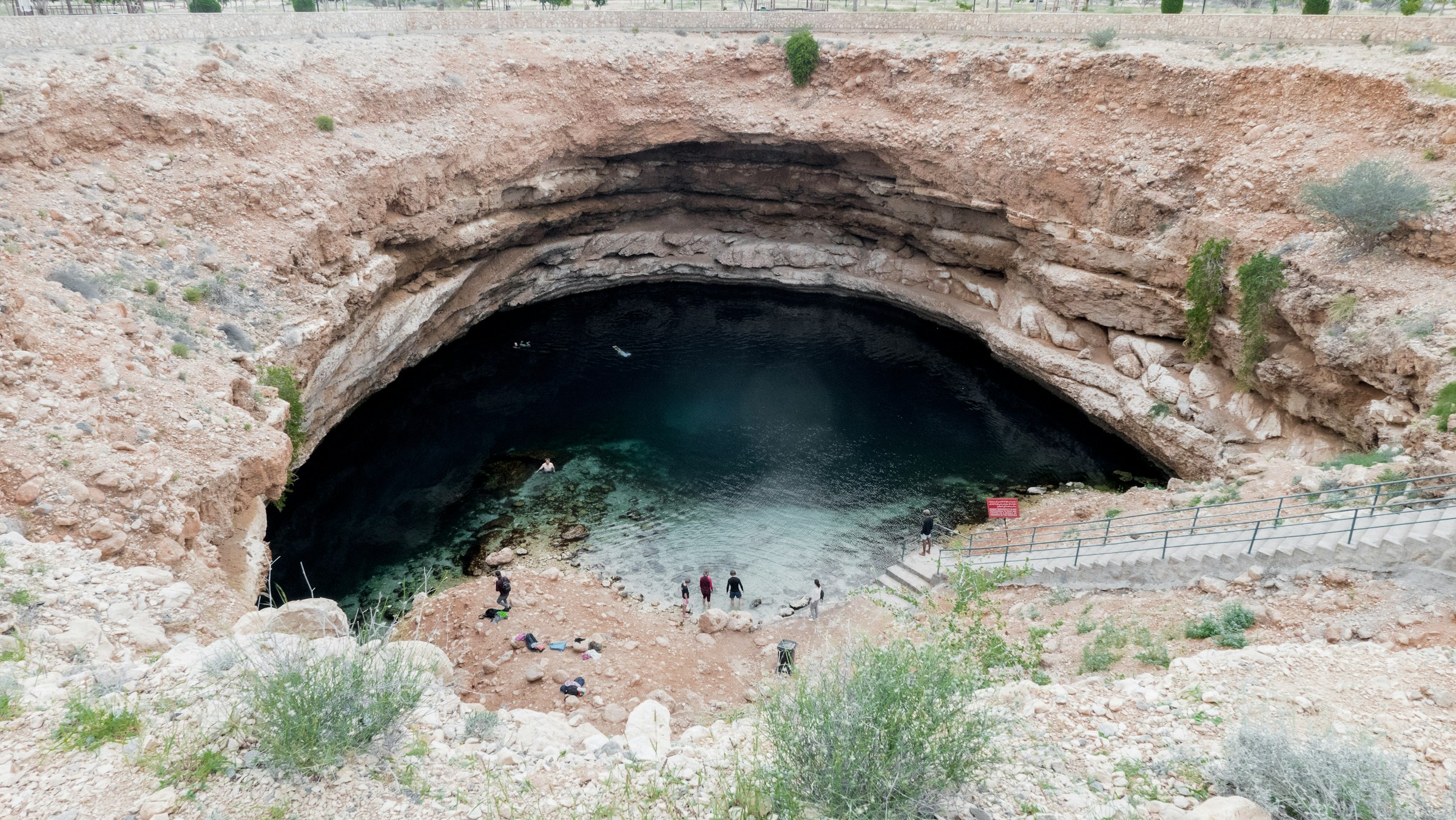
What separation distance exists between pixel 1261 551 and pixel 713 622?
11523 mm

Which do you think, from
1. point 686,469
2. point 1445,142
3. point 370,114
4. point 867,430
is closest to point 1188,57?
point 1445,142

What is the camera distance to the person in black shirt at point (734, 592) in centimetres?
2119

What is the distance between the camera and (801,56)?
3609 centimetres

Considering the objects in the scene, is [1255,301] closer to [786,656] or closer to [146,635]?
[786,656]

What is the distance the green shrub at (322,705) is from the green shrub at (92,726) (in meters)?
1.16

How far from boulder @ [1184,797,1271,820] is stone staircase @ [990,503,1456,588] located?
8.61 m

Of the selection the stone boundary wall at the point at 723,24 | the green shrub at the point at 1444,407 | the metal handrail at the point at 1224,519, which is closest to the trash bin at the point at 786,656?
the metal handrail at the point at 1224,519

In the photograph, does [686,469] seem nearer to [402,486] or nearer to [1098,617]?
[402,486]

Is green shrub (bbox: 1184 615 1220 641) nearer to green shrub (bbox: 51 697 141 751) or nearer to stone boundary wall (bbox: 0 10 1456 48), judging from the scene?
green shrub (bbox: 51 697 141 751)

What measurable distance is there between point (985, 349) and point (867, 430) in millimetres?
9266

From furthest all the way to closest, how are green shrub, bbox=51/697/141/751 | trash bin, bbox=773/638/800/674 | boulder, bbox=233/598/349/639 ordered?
trash bin, bbox=773/638/800/674, boulder, bbox=233/598/349/639, green shrub, bbox=51/697/141/751

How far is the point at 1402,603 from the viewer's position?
43.8ft

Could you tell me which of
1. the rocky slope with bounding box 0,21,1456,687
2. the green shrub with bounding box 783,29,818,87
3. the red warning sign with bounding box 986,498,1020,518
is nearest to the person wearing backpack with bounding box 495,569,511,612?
the rocky slope with bounding box 0,21,1456,687

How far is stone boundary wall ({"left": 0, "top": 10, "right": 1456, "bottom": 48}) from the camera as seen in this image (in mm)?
25859
